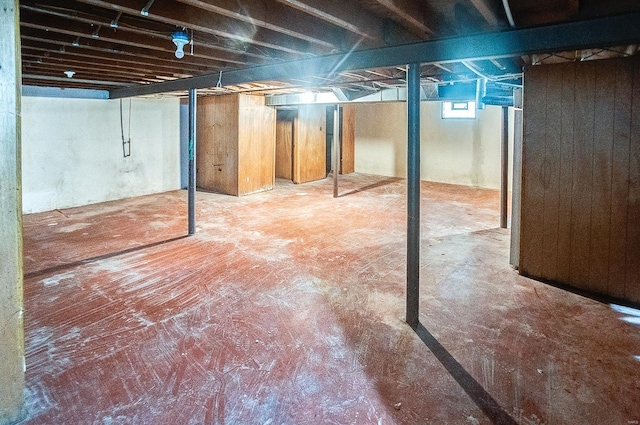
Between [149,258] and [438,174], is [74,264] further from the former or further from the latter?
[438,174]

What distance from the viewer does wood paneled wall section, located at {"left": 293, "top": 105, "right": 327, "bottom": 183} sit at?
9547mm

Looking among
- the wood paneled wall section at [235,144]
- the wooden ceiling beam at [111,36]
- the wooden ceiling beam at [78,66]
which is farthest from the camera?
the wood paneled wall section at [235,144]

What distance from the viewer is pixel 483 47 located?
104 inches

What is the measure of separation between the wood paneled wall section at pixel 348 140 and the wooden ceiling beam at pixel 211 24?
7.40 m

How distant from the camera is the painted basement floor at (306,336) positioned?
2105 millimetres

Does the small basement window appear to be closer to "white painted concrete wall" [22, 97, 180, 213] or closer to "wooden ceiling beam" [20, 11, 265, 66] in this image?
"white painted concrete wall" [22, 97, 180, 213]

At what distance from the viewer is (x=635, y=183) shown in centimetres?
326

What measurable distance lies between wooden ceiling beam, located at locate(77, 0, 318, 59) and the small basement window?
674cm

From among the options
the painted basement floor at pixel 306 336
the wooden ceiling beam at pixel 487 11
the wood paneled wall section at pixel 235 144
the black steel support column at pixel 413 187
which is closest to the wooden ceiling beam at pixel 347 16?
the black steel support column at pixel 413 187

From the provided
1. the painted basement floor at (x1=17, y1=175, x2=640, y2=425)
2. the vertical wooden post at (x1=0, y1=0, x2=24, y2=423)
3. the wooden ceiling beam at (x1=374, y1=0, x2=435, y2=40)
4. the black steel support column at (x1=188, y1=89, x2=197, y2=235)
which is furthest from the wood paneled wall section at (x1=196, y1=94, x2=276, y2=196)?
the vertical wooden post at (x1=0, y1=0, x2=24, y2=423)

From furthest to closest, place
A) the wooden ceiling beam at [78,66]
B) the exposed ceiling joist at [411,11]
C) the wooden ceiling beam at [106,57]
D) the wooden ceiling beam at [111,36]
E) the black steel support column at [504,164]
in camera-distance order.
→ 1. the black steel support column at [504,164]
2. the wooden ceiling beam at [78,66]
3. the wooden ceiling beam at [106,57]
4. the wooden ceiling beam at [111,36]
5. the exposed ceiling joist at [411,11]

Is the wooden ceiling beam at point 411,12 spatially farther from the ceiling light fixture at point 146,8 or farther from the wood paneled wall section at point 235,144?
the wood paneled wall section at point 235,144

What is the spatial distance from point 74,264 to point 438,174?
7934mm

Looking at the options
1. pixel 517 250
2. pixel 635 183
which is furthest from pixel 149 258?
pixel 635 183
